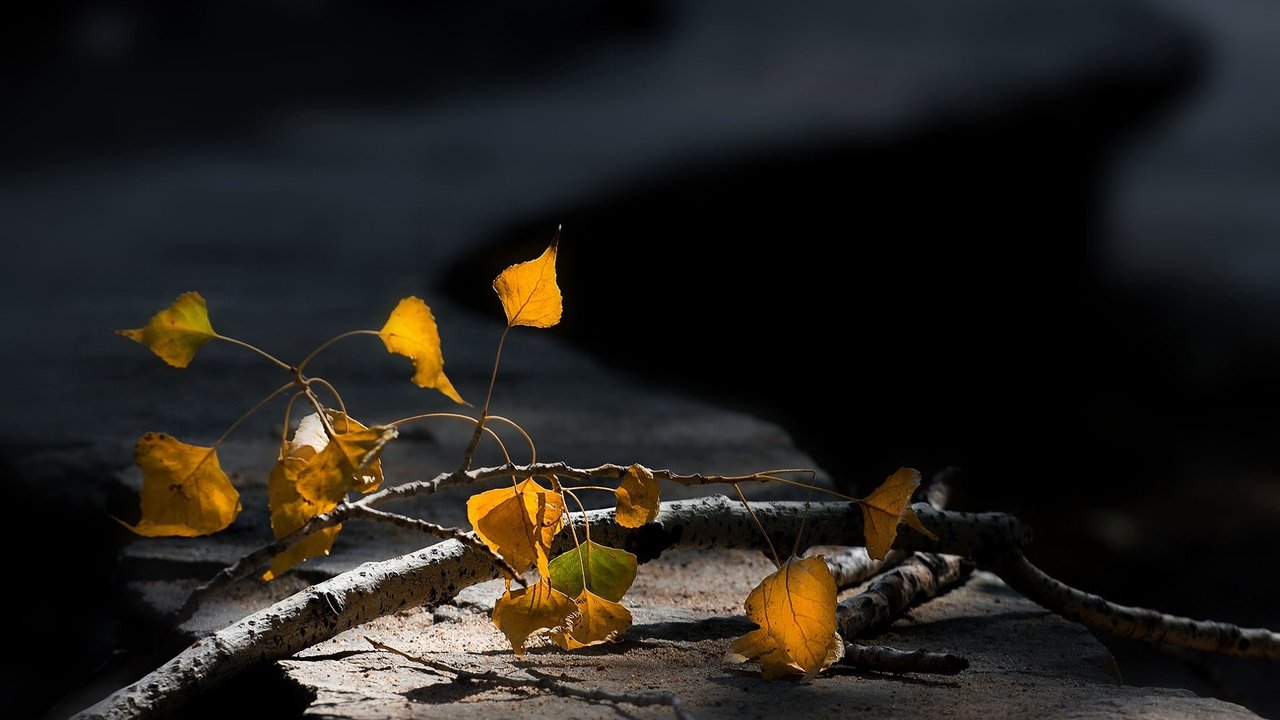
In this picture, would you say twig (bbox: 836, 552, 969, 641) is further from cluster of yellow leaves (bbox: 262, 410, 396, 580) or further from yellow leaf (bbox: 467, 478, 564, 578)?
cluster of yellow leaves (bbox: 262, 410, 396, 580)

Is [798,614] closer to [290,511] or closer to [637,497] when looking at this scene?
[637,497]

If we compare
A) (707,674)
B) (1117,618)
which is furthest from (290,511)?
(1117,618)

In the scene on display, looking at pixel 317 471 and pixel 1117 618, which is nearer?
pixel 317 471

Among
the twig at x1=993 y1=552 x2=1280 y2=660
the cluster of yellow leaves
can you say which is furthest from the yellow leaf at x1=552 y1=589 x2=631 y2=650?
the twig at x1=993 y1=552 x2=1280 y2=660

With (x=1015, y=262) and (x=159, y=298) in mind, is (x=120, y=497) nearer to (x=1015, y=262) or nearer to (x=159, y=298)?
(x=159, y=298)

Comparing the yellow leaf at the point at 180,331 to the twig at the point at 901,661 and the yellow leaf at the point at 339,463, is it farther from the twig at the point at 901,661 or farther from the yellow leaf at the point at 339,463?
the twig at the point at 901,661

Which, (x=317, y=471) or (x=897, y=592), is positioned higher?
(x=317, y=471)
